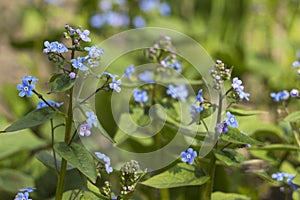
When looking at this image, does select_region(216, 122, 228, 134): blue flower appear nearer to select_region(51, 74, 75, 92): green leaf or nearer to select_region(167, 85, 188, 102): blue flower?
select_region(167, 85, 188, 102): blue flower

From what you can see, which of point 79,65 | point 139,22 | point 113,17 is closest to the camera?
point 79,65

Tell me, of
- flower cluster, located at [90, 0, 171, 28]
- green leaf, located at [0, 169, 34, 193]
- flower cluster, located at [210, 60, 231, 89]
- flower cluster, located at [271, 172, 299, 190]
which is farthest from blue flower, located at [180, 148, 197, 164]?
flower cluster, located at [90, 0, 171, 28]

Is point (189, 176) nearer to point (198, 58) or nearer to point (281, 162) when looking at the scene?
point (281, 162)

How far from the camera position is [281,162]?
95.3 inches

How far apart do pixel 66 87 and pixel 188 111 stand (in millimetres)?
719

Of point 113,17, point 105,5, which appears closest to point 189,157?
point 113,17

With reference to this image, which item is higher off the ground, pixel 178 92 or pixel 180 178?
pixel 178 92

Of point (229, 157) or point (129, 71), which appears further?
point (129, 71)

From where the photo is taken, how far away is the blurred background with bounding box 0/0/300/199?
147 inches

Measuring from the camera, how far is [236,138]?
73.8 inches

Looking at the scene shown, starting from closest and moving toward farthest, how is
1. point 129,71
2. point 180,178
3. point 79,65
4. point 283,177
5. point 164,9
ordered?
point 79,65 → point 180,178 → point 283,177 → point 129,71 → point 164,9

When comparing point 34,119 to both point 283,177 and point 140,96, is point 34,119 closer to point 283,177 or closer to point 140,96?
point 140,96

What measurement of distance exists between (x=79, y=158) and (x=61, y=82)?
0.23 metres

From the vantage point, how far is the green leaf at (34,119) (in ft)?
5.63
